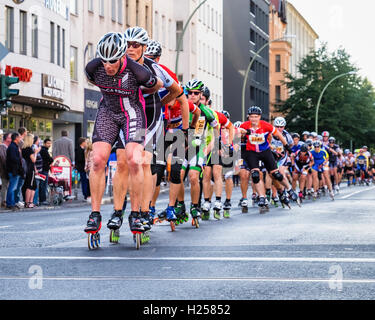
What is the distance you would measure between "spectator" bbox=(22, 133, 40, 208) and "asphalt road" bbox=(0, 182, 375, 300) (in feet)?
32.5

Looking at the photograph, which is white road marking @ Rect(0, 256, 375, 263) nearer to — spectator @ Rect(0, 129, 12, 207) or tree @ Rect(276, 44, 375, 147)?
spectator @ Rect(0, 129, 12, 207)

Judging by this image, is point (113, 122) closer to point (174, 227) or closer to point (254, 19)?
point (174, 227)

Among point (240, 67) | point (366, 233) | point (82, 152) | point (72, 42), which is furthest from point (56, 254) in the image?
point (240, 67)

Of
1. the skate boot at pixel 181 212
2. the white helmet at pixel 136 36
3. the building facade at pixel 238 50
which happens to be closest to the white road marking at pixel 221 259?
the white helmet at pixel 136 36

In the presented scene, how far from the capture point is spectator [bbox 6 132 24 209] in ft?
71.6

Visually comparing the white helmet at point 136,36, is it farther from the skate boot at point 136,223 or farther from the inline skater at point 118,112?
the skate boot at point 136,223

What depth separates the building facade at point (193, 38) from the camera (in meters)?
60.2

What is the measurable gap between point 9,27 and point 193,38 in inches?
1338

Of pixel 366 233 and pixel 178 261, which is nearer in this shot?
pixel 178 261

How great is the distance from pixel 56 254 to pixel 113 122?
1.60m

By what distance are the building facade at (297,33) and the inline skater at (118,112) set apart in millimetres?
99044

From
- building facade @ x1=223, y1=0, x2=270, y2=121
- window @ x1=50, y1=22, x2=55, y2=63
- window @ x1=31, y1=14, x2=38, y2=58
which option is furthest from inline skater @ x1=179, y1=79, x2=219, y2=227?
building facade @ x1=223, y1=0, x2=270, y2=121
